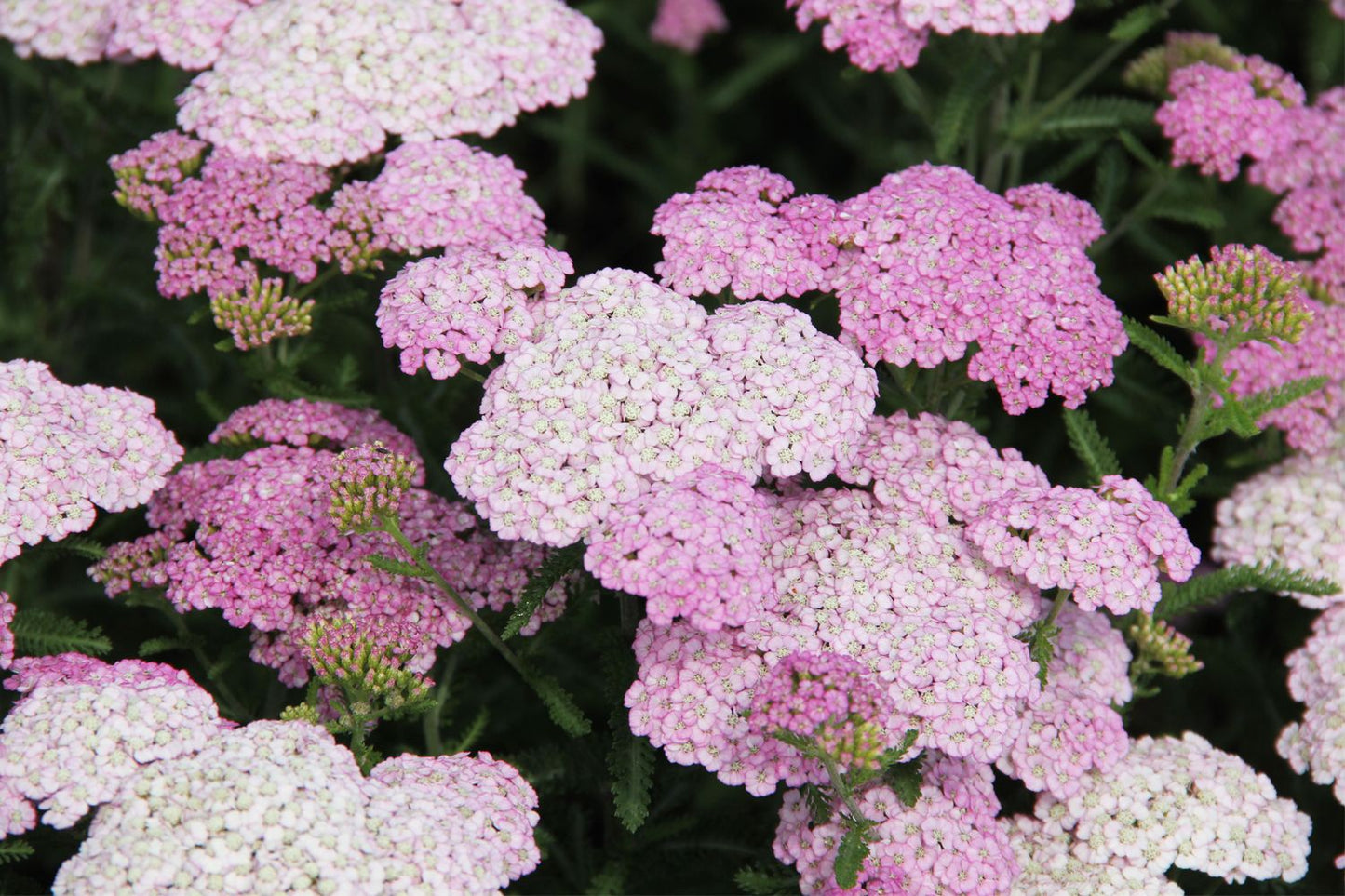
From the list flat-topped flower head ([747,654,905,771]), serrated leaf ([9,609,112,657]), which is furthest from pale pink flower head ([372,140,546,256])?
flat-topped flower head ([747,654,905,771])

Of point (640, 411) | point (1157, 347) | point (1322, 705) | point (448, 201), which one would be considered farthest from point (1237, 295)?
point (448, 201)

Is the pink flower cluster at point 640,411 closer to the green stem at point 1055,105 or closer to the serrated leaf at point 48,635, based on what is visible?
the serrated leaf at point 48,635

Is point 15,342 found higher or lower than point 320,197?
lower

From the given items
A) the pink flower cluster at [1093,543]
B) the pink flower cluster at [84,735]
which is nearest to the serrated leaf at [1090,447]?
the pink flower cluster at [1093,543]

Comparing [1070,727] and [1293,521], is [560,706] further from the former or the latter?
[1293,521]

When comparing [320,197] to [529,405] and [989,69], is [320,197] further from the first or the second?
[989,69]

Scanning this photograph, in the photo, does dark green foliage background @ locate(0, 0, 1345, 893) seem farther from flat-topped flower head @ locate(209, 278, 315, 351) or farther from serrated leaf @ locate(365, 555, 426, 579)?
serrated leaf @ locate(365, 555, 426, 579)

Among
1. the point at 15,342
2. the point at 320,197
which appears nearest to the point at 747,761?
the point at 320,197

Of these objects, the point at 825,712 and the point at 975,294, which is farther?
the point at 975,294
